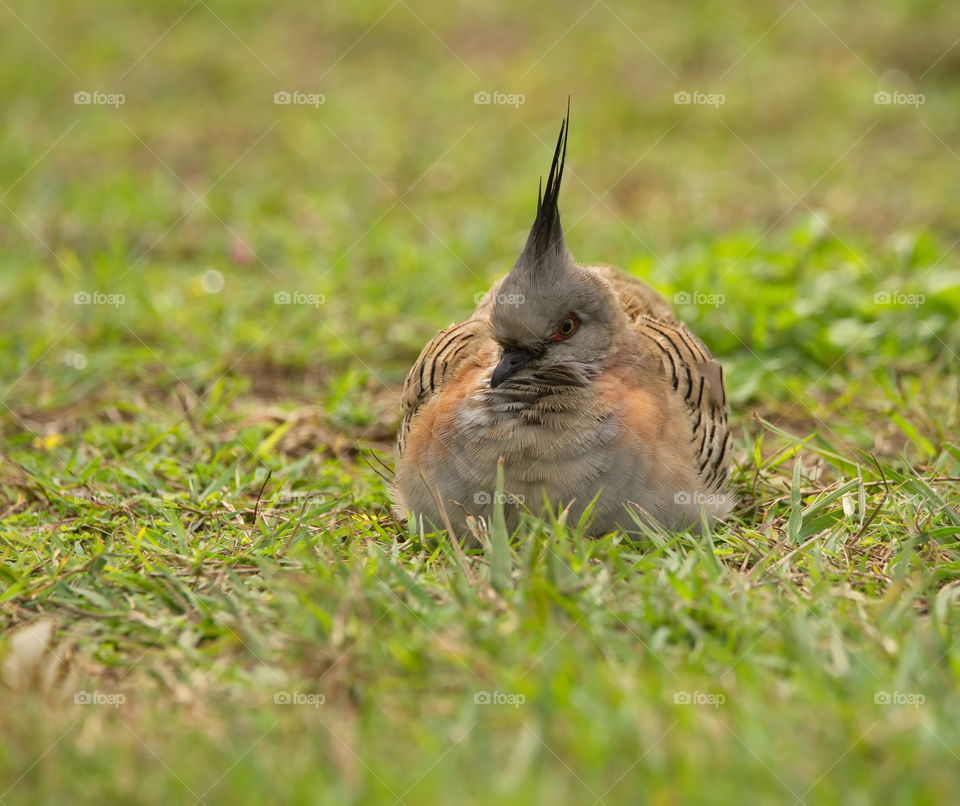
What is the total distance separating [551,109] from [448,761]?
7904 mm

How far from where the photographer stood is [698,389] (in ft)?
15.2

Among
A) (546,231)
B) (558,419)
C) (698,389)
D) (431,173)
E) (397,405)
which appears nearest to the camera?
(558,419)

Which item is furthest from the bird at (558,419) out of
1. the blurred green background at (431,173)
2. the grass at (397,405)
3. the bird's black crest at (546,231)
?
the blurred green background at (431,173)

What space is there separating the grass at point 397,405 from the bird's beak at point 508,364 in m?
0.65

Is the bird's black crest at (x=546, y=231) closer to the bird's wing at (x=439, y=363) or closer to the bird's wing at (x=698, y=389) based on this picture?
the bird's wing at (x=439, y=363)

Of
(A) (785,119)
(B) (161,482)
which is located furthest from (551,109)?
(B) (161,482)

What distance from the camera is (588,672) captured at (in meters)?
3.08

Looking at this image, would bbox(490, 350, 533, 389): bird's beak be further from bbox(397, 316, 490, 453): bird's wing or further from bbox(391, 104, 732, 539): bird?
bbox(397, 316, 490, 453): bird's wing

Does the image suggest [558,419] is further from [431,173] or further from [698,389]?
[431,173]

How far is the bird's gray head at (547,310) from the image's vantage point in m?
4.32

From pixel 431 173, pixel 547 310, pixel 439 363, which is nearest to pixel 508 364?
pixel 547 310

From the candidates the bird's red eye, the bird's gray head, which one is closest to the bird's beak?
the bird's gray head

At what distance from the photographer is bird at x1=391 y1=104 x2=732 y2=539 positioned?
13.6 ft

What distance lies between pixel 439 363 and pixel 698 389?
3.50 feet
